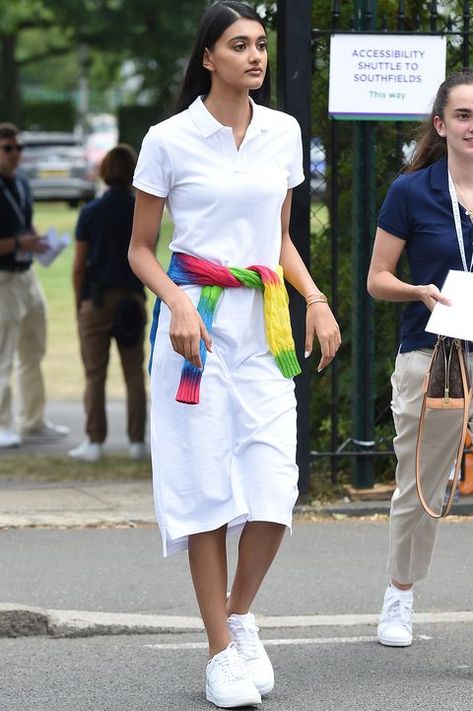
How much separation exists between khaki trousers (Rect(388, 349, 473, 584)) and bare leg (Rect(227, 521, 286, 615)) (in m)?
0.60

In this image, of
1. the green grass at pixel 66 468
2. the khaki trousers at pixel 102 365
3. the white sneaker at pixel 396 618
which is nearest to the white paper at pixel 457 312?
the white sneaker at pixel 396 618

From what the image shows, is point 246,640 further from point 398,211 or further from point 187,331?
point 398,211

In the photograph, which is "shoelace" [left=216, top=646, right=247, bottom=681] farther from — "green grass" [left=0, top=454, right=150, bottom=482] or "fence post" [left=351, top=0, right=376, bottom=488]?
"green grass" [left=0, top=454, right=150, bottom=482]

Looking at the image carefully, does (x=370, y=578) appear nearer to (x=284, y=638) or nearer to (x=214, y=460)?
(x=284, y=638)

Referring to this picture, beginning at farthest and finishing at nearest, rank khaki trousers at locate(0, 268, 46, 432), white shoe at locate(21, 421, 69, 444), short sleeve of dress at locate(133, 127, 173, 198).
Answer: white shoe at locate(21, 421, 69, 444) < khaki trousers at locate(0, 268, 46, 432) < short sleeve of dress at locate(133, 127, 173, 198)

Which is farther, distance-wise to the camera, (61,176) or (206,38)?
(61,176)

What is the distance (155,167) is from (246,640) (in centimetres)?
143

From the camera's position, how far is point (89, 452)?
32.3 ft

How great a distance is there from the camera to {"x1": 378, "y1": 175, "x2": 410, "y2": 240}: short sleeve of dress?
15.8 feet

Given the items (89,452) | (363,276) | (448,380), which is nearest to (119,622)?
(448,380)

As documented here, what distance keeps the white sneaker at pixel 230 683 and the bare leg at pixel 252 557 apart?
0.16 m

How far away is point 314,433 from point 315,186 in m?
1.28

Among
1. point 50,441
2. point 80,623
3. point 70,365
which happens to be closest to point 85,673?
point 80,623

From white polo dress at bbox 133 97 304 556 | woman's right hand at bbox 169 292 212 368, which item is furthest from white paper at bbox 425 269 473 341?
woman's right hand at bbox 169 292 212 368
